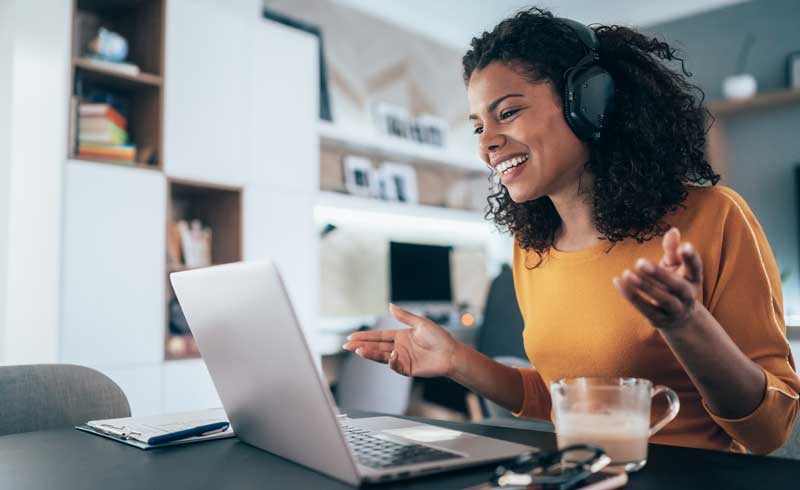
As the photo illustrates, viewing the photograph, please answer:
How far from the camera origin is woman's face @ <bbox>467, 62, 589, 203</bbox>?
1197mm

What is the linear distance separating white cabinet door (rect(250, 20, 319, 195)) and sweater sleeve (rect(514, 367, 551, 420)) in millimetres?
2244

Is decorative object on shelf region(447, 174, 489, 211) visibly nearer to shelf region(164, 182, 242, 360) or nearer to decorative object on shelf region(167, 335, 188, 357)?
shelf region(164, 182, 242, 360)

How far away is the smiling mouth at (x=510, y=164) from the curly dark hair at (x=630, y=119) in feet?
0.41

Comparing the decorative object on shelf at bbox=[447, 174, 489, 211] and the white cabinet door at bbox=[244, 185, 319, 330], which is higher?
the decorative object on shelf at bbox=[447, 174, 489, 211]

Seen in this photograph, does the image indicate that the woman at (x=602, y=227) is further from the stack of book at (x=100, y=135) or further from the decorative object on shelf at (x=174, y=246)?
the decorative object on shelf at (x=174, y=246)

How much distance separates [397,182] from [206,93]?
5.35 ft

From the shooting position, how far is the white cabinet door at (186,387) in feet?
9.37

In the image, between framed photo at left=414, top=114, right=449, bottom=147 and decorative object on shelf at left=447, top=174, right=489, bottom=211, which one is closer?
framed photo at left=414, top=114, right=449, bottom=147

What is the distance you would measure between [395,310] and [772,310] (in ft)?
1.79

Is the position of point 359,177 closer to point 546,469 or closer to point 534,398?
point 534,398

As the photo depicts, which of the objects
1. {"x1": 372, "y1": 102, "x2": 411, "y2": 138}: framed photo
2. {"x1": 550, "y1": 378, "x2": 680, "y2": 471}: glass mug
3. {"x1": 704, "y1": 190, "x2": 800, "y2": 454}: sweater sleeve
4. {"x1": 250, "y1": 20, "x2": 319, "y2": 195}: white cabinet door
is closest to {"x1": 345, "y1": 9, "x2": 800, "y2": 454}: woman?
{"x1": 704, "y1": 190, "x2": 800, "y2": 454}: sweater sleeve

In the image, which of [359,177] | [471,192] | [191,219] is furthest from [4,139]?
[471,192]

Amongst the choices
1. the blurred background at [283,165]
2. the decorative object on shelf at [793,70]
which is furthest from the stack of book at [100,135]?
the decorative object on shelf at [793,70]

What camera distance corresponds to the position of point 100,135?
9.12 feet
